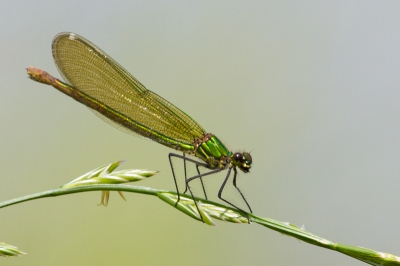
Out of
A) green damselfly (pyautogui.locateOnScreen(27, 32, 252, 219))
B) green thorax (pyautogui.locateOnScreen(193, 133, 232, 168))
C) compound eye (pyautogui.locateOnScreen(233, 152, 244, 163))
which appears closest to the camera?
compound eye (pyautogui.locateOnScreen(233, 152, 244, 163))

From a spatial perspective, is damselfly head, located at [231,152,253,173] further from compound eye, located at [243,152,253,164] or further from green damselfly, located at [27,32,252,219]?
green damselfly, located at [27,32,252,219]

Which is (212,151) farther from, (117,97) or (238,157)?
(117,97)

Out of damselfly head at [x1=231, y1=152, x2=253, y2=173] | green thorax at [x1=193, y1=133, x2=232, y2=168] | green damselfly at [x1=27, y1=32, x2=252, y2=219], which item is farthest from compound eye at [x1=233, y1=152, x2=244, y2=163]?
green damselfly at [x1=27, y1=32, x2=252, y2=219]

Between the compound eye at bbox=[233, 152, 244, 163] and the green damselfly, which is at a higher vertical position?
the green damselfly

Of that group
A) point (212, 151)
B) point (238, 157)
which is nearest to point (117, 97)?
point (212, 151)

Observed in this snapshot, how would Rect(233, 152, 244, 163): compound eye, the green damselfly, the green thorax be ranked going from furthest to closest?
the green damselfly → the green thorax → Rect(233, 152, 244, 163): compound eye

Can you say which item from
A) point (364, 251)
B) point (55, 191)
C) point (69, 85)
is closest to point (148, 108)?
point (69, 85)
